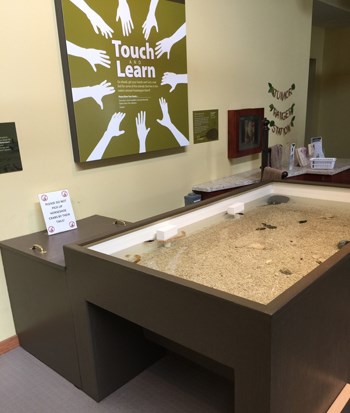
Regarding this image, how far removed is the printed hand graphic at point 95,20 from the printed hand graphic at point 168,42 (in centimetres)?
43

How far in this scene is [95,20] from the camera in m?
2.29

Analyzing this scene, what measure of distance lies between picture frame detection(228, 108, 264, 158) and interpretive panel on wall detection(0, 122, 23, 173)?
2081 mm

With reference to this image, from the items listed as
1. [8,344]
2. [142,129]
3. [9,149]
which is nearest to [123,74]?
[142,129]

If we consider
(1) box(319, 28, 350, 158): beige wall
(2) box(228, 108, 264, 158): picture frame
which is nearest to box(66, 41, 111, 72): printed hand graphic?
(2) box(228, 108, 264, 158): picture frame

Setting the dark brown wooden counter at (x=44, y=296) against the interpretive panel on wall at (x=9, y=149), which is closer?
the dark brown wooden counter at (x=44, y=296)

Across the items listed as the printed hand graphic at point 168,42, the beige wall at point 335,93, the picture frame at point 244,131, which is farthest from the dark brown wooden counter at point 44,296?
the beige wall at point 335,93

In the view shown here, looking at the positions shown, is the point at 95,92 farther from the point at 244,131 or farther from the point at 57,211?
the point at 244,131

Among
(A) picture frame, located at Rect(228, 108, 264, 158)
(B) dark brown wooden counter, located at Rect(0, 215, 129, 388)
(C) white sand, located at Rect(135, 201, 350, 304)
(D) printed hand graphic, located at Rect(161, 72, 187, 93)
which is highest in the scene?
(D) printed hand graphic, located at Rect(161, 72, 187, 93)

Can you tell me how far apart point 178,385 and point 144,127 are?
1.67 metres

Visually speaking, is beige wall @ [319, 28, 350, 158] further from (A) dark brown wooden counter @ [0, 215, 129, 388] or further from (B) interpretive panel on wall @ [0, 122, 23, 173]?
(B) interpretive panel on wall @ [0, 122, 23, 173]

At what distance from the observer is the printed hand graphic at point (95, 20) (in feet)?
7.21

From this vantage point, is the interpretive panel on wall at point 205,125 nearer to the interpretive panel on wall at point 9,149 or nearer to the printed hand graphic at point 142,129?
the printed hand graphic at point 142,129

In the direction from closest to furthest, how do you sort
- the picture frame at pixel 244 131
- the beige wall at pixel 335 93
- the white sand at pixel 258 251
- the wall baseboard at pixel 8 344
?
the white sand at pixel 258 251, the wall baseboard at pixel 8 344, the picture frame at pixel 244 131, the beige wall at pixel 335 93

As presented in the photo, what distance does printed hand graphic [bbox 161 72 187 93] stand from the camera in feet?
9.14
